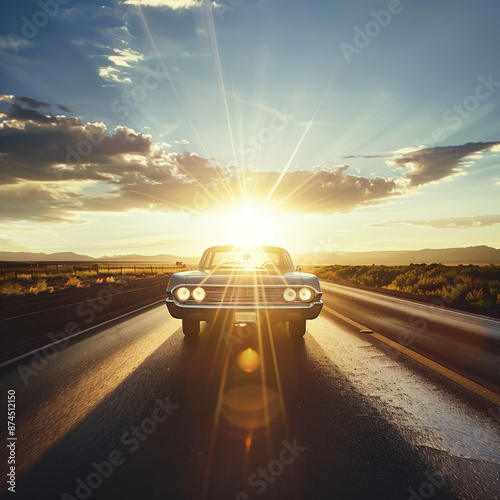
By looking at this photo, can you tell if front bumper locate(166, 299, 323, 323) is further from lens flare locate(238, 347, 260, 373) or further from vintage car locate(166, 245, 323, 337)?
lens flare locate(238, 347, 260, 373)

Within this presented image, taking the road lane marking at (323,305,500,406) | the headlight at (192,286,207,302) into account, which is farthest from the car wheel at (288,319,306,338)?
the headlight at (192,286,207,302)

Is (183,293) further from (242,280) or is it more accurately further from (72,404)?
(72,404)

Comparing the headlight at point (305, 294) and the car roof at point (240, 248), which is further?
the car roof at point (240, 248)

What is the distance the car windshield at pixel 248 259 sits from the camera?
7.48m

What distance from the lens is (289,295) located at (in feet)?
18.2

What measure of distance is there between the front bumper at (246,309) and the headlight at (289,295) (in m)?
0.10

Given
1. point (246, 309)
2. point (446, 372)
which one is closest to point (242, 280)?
point (246, 309)

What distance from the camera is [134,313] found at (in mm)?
10523

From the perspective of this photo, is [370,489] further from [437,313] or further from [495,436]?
[437,313]

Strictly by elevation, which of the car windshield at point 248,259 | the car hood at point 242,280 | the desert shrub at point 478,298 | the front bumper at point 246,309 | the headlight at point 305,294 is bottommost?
the desert shrub at point 478,298

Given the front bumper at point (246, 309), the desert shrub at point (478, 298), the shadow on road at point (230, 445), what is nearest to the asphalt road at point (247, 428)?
the shadow on road at point (230, 445)

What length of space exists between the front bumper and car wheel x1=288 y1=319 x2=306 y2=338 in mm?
890

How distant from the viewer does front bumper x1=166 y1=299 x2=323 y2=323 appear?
17.6 ft

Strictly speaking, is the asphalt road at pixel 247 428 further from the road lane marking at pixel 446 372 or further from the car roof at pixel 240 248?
the car roof at pixel 240 248
